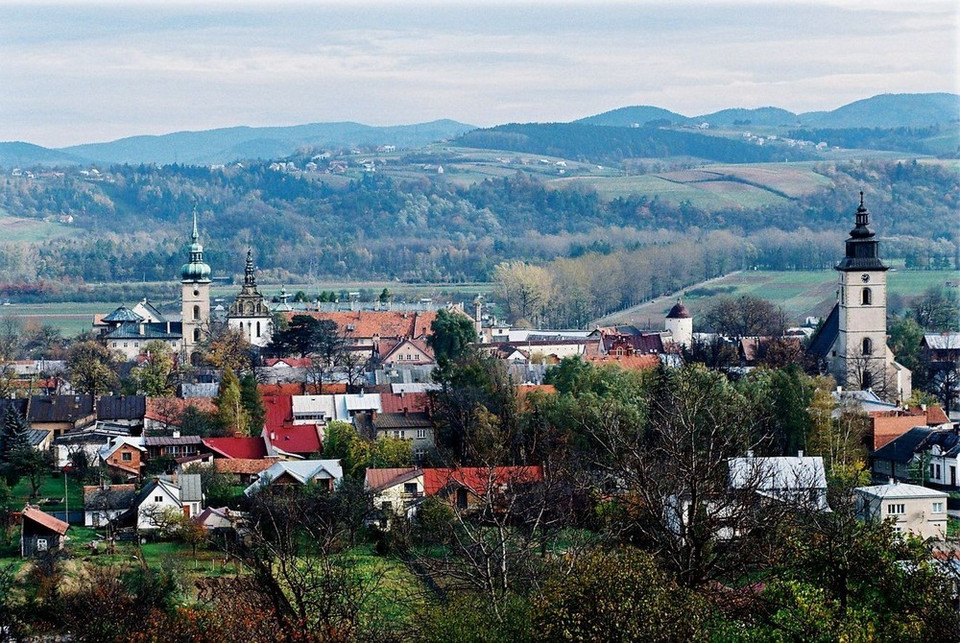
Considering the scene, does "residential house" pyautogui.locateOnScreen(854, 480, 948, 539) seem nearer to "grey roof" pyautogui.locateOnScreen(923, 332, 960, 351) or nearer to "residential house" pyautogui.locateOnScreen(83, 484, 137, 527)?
"residential house" pyautogui.locateOnScreen(83, 484, 137, 527)

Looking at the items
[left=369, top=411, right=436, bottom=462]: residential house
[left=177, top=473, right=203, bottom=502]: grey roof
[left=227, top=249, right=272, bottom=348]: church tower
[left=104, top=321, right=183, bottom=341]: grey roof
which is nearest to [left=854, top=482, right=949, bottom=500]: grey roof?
[left=369, top=411, right=436, bottom=462]: residential house

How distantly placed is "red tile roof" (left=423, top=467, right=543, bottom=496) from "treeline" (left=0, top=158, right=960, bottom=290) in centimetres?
7210

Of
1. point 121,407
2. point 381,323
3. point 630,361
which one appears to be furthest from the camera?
point 381,323

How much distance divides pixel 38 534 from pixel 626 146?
563ft

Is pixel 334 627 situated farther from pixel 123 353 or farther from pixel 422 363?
pixel 123 353

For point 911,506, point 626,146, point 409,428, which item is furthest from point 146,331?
point 626,146

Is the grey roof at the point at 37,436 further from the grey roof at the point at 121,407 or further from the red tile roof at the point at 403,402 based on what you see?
the red tile roof at the point at 403,402

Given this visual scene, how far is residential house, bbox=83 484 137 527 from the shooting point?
28953 millimetres

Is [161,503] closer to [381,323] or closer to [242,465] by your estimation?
[242,465]

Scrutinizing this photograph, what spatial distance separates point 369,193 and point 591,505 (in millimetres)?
140403

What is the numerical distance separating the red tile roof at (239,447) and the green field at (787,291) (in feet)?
143

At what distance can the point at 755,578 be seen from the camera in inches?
782

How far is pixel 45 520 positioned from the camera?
→ 27453 millimetres

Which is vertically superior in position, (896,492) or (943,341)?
(896,492)
